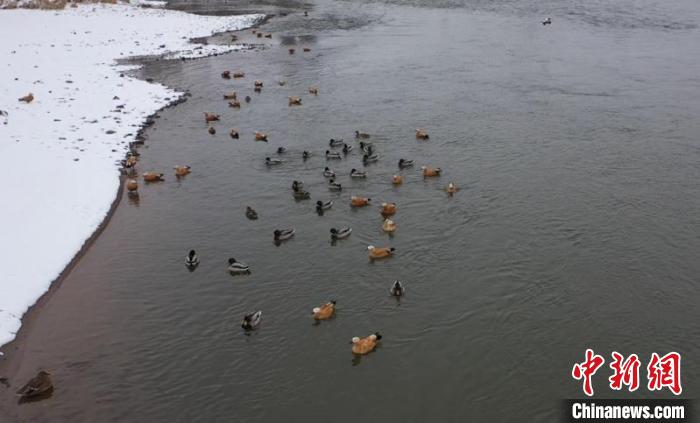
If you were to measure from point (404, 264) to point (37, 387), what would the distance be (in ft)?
35.2

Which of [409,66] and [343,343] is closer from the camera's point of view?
[343,343]

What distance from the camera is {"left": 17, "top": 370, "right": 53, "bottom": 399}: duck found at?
49.2ft

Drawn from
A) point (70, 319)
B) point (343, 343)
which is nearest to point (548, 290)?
point (343, 343)

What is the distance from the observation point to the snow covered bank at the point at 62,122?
810 inches

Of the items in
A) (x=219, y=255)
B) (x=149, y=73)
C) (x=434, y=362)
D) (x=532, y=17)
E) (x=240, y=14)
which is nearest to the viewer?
(x=434, y=362)

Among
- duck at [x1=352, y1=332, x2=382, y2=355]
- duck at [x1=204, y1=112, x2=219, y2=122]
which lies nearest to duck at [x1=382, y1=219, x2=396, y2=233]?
duck at [x1=352, y1=332, x2=382, y2=355]

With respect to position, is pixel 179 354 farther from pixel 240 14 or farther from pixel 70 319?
pixel 240 14

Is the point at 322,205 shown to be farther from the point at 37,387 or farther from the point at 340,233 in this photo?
the point at 37,387

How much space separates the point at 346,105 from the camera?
3650 cm

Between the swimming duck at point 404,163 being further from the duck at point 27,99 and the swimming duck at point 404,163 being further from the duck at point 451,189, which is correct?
the duck at point 27,99

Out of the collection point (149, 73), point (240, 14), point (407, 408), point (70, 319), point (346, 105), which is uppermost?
point (240, 14)

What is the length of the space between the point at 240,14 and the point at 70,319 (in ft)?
185

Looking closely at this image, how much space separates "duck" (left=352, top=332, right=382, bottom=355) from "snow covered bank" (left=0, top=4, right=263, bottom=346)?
9145 millimetres

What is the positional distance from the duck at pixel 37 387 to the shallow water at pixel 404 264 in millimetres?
292
